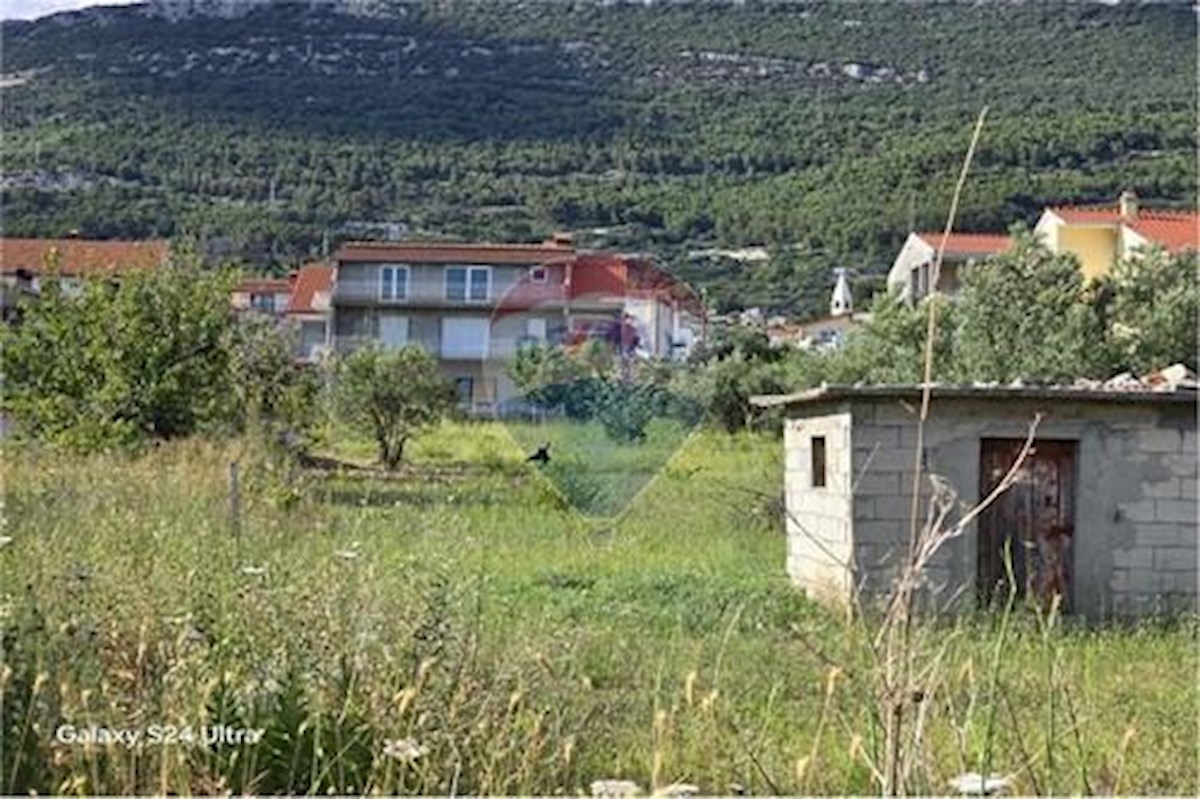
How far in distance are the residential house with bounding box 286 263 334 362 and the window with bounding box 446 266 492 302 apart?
5.72 meters

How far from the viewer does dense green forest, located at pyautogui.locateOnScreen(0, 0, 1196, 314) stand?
59.2 m

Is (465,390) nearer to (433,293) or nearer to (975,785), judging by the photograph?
(433,293)

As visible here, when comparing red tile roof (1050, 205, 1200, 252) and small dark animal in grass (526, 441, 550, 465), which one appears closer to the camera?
small dark animal in grass (526, 441, 550, 465)

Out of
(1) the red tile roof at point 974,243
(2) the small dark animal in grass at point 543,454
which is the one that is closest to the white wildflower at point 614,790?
(2) the small dark animal in grass at point 543,454

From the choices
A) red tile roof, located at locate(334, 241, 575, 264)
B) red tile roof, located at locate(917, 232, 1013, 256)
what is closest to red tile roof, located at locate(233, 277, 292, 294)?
red tile roof, located at locate(334, 241, 575, 264)

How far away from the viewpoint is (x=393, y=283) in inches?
2067

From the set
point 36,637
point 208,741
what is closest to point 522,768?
point 208,741

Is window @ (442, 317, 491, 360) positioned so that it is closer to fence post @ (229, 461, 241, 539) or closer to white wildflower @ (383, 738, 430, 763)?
fence post @ (229, 461, 241, 539)

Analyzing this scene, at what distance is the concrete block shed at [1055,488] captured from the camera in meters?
12.4

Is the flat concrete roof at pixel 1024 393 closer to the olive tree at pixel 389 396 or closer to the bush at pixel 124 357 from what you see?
the bush at pixel 124 357

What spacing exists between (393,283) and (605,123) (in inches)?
811

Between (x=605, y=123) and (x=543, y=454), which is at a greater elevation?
(x=605, y=123)

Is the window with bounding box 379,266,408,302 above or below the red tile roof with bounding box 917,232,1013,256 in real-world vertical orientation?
below

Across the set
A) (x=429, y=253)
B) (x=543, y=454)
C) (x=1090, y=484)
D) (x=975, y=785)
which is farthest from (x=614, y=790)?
(x=429, y=253)
